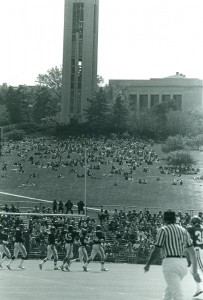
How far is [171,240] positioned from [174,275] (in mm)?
519

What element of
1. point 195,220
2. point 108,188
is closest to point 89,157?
point 108,188

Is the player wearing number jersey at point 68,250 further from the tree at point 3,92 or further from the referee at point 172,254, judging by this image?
the tree at point 3,92

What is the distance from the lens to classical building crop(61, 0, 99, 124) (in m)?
110

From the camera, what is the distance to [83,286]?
18078 mm

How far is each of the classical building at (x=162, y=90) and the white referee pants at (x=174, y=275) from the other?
11101 cm

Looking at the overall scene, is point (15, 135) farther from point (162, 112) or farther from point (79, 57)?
point (162, 112)

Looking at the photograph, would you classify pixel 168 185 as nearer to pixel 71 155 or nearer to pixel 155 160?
pixel 155 160

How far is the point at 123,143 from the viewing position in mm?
89062

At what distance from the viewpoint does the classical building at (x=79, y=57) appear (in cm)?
11044

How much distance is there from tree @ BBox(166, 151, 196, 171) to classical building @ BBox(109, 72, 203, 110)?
4663 cm

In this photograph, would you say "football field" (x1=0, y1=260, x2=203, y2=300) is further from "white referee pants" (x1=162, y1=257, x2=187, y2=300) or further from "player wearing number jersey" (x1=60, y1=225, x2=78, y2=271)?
"white referee pants" (x1=162, y1=257, x2=187, y2=300)

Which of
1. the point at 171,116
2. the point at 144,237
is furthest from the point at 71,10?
the point at 144,237

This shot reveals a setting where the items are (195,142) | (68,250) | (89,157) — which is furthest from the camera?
(195,142)

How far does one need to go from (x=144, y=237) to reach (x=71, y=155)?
162 ft
